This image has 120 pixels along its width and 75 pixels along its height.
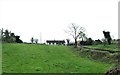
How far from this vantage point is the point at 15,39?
334 feet

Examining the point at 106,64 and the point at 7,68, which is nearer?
the point at 7,68

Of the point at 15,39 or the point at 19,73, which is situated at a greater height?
the point at 15,39

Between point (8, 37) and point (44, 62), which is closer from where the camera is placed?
point (44, 62)

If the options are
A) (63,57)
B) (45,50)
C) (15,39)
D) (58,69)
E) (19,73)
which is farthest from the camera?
(15,39)

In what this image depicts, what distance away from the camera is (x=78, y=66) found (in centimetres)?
4978

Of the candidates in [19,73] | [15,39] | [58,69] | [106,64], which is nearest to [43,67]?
[58,69]

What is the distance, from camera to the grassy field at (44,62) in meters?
46.0

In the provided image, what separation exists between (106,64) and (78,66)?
4.93 meters

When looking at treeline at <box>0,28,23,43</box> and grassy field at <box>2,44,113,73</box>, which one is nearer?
grassy field at <box>2,44,113,73</box>

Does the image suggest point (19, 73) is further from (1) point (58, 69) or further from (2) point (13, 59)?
(2) point (13, 59)

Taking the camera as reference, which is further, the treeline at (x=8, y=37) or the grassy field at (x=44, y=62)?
the treeline at (x=8, y=37)

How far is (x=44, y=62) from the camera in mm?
53875

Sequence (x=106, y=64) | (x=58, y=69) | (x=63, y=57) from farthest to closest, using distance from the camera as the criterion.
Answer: (x=63, y=57)
(x=106, y=64)
(x=58, y=69)

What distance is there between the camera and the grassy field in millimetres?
46050
